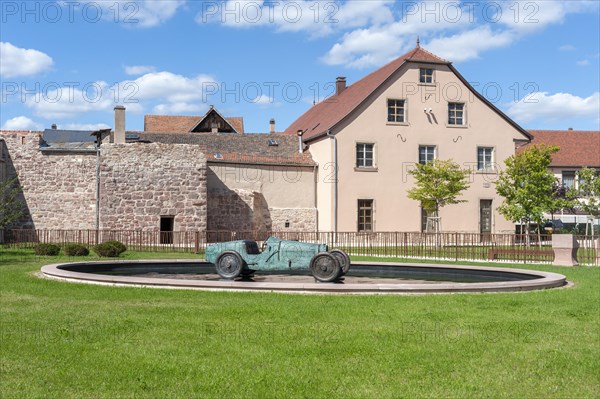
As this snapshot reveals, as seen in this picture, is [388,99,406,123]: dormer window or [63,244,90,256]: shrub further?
[388,99,406,123]: dormer window

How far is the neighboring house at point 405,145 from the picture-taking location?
38406 millimetres

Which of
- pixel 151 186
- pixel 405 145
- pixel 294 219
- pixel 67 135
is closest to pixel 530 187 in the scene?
pixel 405 145

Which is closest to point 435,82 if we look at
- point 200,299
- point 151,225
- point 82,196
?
point 151,225

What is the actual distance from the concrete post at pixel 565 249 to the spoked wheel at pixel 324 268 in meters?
10.5

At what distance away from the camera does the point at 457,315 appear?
1055 centimetres

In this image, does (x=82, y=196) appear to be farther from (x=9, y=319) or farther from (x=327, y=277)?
(x=9, y=319)

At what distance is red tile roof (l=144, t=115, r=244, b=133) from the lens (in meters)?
55.1

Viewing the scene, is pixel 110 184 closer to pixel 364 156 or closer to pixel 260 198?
pixel 260 198

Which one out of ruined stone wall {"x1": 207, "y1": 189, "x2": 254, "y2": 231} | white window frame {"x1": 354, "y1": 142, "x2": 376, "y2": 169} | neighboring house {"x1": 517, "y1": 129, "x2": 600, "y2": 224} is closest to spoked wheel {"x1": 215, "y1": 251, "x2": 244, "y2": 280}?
ruined stone wall {"x1": 207, "y1": 189, "x2": 254, "y2": 231}

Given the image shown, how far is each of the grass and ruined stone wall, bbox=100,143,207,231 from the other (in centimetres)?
2298

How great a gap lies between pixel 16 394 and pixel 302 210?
3339cm

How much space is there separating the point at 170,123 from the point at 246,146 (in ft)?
57.0

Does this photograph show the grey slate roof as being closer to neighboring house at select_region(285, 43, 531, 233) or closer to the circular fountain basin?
neighboring house at select_region(285, 43, 531, 233)

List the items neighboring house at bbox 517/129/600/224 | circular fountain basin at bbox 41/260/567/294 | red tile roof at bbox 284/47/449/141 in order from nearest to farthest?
circular fountain basin at bbox 41/260/567/294, red tile roof at bbox 284/47/449/141, neighboring house at bbox 517/129/600/224
